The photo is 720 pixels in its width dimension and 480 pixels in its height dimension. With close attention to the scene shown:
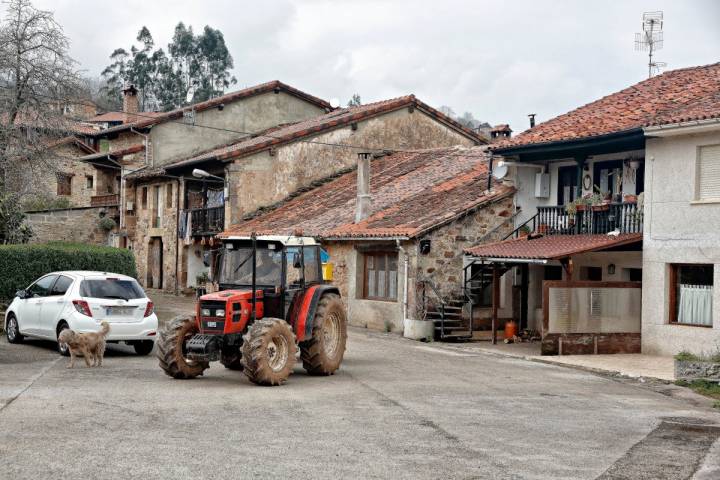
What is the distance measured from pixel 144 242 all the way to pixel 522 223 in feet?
71.2

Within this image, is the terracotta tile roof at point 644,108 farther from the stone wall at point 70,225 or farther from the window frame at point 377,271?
the stone wall at point 70,225

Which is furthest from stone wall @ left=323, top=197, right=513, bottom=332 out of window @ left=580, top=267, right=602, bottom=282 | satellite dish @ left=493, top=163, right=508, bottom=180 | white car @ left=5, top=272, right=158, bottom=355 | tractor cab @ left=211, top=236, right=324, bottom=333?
tractor cab @ left=211, top=236, right=324, bottom=333

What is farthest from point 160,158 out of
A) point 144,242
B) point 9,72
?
point 9,72

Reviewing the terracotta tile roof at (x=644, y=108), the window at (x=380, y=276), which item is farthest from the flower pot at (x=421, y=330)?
the terracotta tile roof at (x=644, y=108)

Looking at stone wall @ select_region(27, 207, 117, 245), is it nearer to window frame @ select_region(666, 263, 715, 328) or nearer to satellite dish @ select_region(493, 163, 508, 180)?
satellite dish @ select_region(493, 163, 508, 180)

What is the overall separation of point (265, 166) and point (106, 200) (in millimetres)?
14356

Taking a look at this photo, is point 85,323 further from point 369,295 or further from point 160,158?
point 160,158

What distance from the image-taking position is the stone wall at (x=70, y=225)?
40719 mm

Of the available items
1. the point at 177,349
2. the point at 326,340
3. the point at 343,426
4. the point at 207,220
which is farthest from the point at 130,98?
the point at 343,426

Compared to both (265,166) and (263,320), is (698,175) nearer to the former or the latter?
(263,320)

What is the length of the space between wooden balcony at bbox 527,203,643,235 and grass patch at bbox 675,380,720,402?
645 centimetres

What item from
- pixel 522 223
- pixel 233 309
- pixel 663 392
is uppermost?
pixel 522 223

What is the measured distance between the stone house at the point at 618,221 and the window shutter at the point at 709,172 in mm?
28

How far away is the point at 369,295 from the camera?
26656 mm
